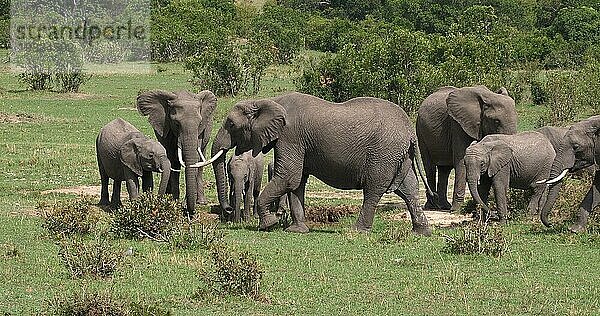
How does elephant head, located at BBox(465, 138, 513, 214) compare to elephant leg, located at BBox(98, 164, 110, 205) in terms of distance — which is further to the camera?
elephant leg, located at BBox(98, 164, 110, 205)

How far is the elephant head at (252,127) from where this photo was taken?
14.5 m

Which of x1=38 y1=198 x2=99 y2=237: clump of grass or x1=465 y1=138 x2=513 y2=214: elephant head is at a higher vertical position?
x1=465 y1=138 x2=513 y2=214: elephant head

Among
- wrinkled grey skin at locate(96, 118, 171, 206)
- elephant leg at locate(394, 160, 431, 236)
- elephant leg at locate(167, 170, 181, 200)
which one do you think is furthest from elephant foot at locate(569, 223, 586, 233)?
elephant leg at locate(167, 170, 181, 200)

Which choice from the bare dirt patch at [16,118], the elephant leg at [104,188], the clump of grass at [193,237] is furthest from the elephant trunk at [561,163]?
the bare dirt patch at [16,118]

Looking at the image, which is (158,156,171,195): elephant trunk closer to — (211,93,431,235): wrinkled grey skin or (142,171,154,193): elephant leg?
(142,171,154,193): elephant leg

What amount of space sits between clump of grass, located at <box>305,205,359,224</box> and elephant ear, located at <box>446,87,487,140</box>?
2377mm

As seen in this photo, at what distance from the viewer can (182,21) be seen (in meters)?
59.5

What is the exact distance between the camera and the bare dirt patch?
94.3 feet

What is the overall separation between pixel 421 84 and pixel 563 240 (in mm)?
18796

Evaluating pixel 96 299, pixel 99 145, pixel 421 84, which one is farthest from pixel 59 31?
pixel 96 299

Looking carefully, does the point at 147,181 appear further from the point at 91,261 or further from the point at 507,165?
the point at 91,261

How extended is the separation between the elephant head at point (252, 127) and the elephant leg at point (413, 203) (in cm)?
181

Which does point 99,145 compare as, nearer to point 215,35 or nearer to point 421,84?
point 421,84

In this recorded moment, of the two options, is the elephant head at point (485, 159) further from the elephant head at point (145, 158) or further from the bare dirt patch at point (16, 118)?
the bare dirt patch at point (16, 118)
